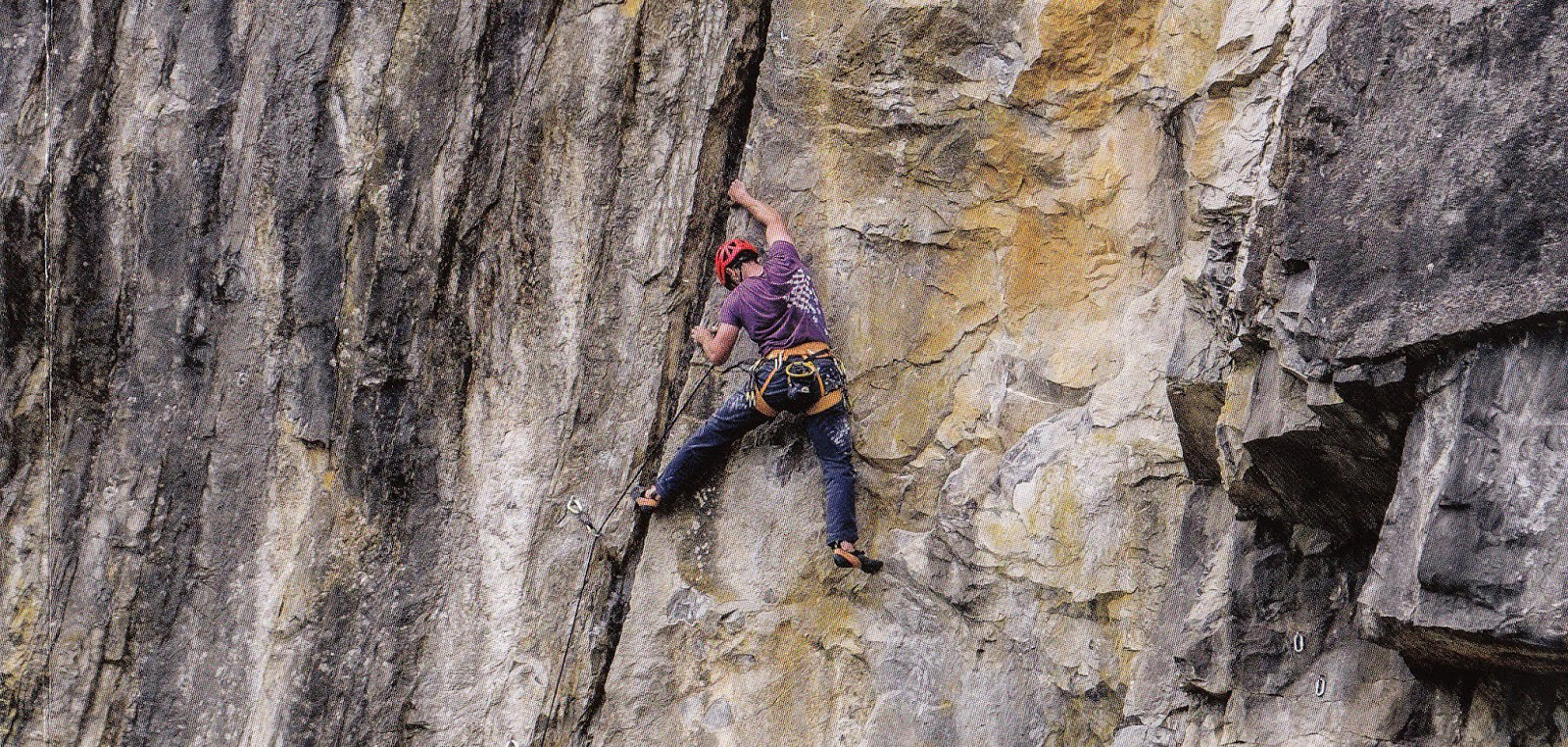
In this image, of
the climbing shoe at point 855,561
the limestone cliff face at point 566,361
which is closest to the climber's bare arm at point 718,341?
the limestone cliff face at point 566,361

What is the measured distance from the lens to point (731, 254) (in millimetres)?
7504

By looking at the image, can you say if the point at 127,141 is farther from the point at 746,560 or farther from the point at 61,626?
the point at 746,560

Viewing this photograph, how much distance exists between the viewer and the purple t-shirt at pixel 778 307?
7.29 metres

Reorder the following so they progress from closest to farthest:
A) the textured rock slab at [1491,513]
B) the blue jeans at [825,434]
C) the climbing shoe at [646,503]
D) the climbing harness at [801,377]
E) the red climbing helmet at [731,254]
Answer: the textured rock slab at [1491,513]
the climbing harness at [801,377]
the blue jeans at [825,434]
the red climbing helmet at [731,254]
the climbing shoe at [646,503]

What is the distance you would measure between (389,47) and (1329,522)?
19.2 ft

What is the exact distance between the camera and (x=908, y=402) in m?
7.63

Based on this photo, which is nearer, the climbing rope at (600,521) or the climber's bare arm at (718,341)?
the climber's bare arm at (718,341)

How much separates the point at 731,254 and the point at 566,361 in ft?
4.16

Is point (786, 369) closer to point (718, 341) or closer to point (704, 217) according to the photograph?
point (718, 341)

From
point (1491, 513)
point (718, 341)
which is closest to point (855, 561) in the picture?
point (718, 341)

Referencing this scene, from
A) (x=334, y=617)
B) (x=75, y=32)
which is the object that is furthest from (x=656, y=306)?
(x=75, y=32)

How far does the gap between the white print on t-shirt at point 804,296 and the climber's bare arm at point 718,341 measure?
383 millimetres

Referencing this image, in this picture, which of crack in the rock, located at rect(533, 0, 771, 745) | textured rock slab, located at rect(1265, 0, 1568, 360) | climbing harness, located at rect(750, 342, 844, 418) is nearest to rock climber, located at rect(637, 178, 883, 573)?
climbing harness, located at rect(750, 342, 844, 418)

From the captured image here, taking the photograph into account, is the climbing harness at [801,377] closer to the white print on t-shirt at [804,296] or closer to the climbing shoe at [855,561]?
the white print on t-shirt at [804,296]
